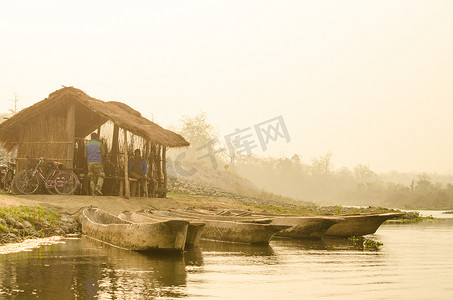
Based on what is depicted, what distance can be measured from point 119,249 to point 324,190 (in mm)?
72961

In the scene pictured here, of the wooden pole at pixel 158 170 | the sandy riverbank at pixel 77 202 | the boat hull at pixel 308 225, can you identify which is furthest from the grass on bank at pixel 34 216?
the wooden pole at pixel 158 170

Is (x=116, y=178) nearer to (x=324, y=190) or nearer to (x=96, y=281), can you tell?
(x=96, y=281)

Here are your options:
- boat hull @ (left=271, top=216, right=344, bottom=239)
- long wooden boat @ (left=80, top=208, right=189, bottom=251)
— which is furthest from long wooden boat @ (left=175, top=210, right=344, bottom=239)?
long wooden boat @ (left=80, top=208, right=189, bottom=251)

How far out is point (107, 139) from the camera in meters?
17.4

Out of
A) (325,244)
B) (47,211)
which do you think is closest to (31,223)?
(47,211)

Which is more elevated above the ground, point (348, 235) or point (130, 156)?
point (130, 156)

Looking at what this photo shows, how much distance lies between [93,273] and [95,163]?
9572mm

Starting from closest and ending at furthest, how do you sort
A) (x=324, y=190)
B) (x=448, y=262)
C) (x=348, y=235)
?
1. (x=448, y=262)
2. (x=348, y=235)
3. (x=324, y=190)

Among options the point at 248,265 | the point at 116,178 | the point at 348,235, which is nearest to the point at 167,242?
the point at 248,265

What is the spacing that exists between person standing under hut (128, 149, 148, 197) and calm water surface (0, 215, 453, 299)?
7.28 m

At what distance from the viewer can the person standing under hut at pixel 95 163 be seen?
1572cm

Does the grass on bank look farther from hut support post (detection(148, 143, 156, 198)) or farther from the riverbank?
hut support post (detection(148, 143, 156, 198))

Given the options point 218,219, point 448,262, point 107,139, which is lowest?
point 448,262

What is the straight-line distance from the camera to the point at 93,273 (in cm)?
662
